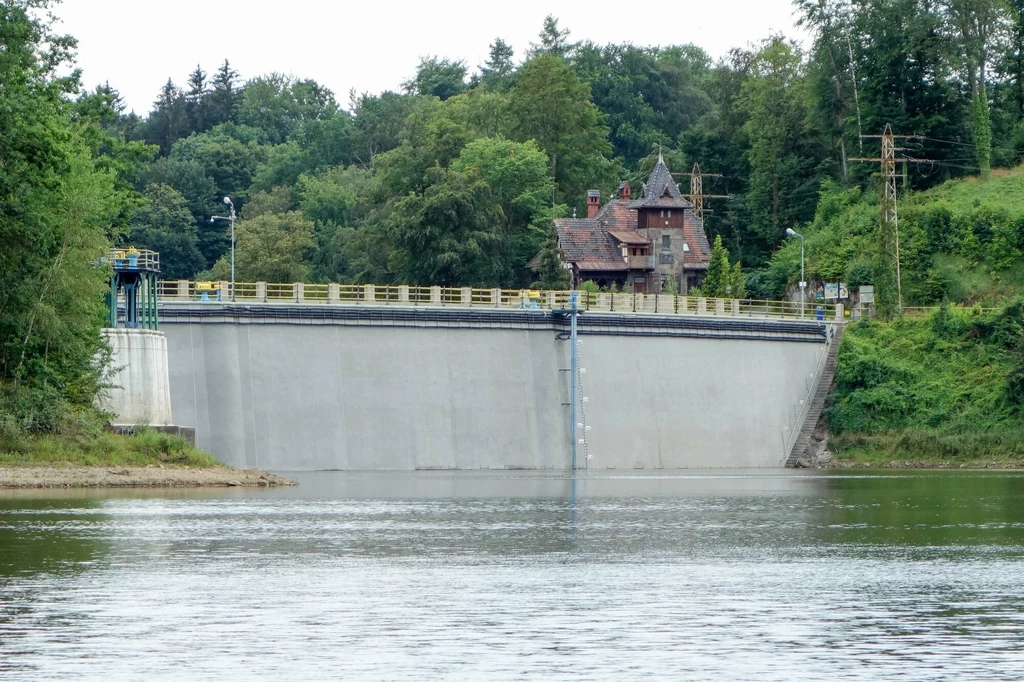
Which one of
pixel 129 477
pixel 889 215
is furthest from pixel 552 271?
pixel 129 477

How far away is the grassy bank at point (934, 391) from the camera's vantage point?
9100cm

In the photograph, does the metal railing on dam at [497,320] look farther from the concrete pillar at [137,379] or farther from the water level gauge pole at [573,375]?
the concrete pillar at [137,379]

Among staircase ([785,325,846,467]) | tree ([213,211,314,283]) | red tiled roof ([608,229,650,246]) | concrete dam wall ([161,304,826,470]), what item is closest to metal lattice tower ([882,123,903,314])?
staircase ([785,325,846,467])

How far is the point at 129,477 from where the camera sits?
218 ft

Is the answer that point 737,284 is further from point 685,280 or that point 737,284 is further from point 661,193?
point 661,193

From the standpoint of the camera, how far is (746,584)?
34875mm

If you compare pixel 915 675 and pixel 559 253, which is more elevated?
pixel 559 253

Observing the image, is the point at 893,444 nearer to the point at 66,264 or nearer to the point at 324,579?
the point at 66,264

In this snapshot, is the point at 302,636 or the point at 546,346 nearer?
the point at 302,636

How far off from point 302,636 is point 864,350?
73.6 meters

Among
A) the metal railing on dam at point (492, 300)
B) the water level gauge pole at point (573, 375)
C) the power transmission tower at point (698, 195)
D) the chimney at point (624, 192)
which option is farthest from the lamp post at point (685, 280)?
the water level gauge pole at point (573, 375)

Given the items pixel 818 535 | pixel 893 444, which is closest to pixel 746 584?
pixel 818 535

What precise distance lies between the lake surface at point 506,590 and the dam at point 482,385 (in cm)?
2379

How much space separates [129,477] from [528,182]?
70.3 m
